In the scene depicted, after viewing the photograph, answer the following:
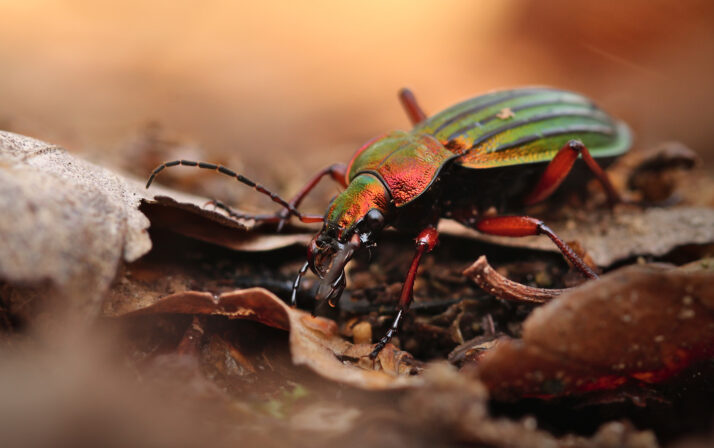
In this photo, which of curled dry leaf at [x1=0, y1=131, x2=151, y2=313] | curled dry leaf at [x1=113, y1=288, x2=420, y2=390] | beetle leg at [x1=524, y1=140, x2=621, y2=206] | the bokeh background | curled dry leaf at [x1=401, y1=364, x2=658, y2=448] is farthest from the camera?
the bokeh background

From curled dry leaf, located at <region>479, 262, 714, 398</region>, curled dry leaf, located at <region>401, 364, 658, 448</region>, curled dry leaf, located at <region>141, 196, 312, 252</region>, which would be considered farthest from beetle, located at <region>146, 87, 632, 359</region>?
curled dry leaf, located at <region>401, 364, 658, 448</region>

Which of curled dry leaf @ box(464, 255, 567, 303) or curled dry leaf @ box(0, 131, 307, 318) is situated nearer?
curled dry leaf @ box(0, 131, 307, 318)

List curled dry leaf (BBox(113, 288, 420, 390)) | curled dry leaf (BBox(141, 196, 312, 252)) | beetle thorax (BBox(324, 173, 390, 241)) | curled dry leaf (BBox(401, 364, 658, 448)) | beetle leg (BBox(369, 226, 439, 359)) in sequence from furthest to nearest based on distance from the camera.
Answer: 1. beetle thorax (BBox(324, 173, 390, 241))
2. curled dry leaf (BBox(141, 196, 312, 252))
3. beetle leg (BBox(369, 226, 439, 359))
4. curled dry leaf (BBox(113, 288, 420, 390))
5. curled dry leaf (BBox(401, 364, 658, 448))

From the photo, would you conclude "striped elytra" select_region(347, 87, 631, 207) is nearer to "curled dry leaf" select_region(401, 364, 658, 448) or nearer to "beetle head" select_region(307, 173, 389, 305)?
"beetle head" select_region(307, 173, 389, 305)

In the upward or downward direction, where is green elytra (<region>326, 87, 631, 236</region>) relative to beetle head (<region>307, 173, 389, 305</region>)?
upward

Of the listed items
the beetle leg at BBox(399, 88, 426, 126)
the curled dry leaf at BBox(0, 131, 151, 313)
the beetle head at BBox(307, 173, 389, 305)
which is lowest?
the curled dry leaf at BBox(0, 131, 151, 313)

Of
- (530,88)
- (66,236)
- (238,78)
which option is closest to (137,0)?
(238,78)

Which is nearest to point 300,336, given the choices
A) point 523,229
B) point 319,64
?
point 523,229

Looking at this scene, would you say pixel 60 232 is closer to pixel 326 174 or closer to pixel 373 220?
pixel 373 220
